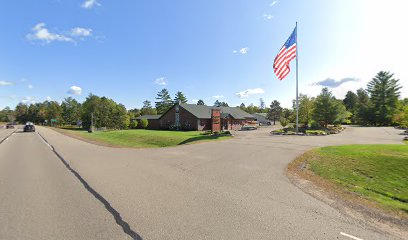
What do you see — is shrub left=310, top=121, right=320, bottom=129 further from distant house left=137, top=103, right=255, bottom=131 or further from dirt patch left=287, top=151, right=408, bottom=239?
dirt patch left=287, top=151, right=408, bottom=239

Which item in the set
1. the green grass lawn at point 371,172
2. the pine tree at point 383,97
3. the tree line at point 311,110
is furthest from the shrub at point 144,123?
the pine tree at point 383,97

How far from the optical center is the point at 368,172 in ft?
35.9

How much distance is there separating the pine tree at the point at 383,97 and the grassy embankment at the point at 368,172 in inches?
2392

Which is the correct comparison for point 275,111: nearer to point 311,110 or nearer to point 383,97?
point 383,97

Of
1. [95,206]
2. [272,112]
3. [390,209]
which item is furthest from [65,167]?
[272,112]

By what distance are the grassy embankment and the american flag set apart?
878cm

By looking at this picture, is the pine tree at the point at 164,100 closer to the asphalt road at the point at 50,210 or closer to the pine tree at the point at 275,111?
the pine tree at the point at 275,111

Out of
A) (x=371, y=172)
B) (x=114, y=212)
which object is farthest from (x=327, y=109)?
(x=114, y=212)

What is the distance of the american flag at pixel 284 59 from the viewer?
21.1 metres

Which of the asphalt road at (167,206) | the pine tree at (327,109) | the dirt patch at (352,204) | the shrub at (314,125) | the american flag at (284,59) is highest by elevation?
the american flag at (284,59)

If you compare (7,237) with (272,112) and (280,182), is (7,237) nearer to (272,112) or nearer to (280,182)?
(280,182)

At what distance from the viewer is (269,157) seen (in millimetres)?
13758

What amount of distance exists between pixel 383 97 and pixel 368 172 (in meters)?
Result: 70.8

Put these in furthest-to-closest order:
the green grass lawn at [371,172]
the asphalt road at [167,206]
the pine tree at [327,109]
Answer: the pine tree at [327,109], the green grass lawn at [371,172], the asphalt road at [167,206]
